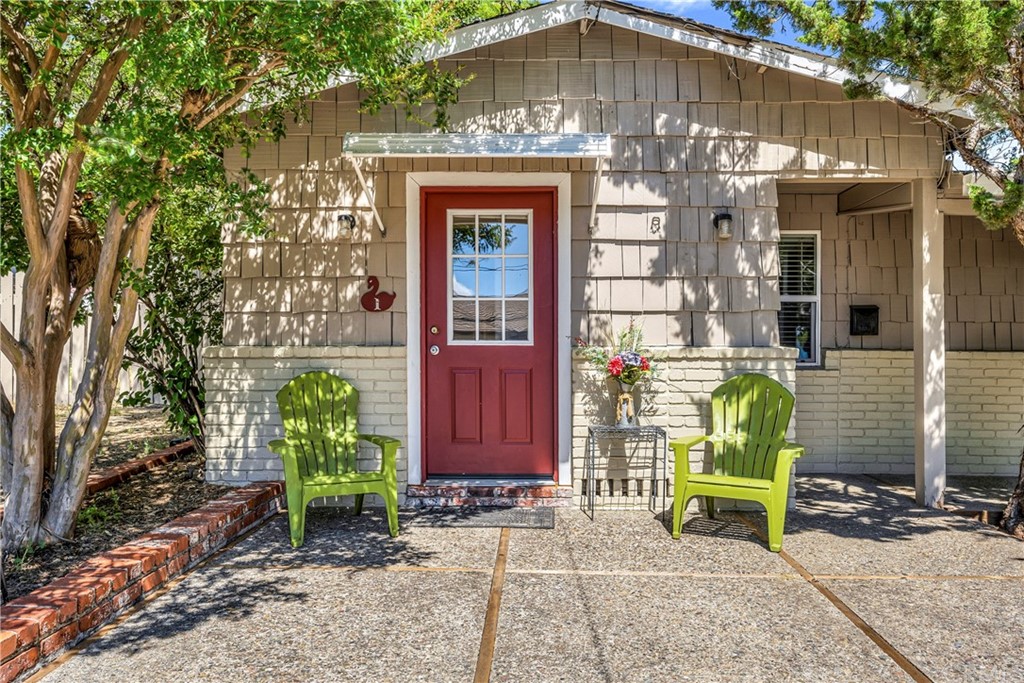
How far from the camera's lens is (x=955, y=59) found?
354 cm

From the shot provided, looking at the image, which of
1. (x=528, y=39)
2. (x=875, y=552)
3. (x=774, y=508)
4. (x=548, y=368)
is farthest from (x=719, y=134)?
(x=875, y=552)

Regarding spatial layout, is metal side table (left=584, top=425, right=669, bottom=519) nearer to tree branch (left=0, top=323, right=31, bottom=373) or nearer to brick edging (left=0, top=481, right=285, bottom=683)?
brick edging (left=0, top=481, right=285, bottom=683)

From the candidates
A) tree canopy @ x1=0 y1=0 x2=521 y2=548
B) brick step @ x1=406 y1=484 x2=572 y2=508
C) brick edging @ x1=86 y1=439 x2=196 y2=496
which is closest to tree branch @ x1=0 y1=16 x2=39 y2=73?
tree canopy @ x1=0 y1=0 x2=521 y2=548

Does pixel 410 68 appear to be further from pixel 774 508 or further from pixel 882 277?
pixel 882 277

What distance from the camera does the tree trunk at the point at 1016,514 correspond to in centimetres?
411

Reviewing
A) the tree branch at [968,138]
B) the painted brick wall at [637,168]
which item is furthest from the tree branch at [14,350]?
the tree branch at [968,138]

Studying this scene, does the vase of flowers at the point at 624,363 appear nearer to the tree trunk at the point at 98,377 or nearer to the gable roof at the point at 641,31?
the gable roof at the point at 641,31

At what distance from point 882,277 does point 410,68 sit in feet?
14.3

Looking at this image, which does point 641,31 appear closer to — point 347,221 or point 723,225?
point 723,225

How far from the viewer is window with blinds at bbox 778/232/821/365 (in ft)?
19.4

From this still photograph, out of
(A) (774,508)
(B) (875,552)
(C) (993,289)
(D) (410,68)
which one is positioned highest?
(D) (410,68)

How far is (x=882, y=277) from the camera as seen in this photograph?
5.87 metres

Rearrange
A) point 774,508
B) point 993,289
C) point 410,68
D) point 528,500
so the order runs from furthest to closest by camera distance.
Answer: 1. point 993,289
2. point 528,500
3. point 410,68
4. point 774,508

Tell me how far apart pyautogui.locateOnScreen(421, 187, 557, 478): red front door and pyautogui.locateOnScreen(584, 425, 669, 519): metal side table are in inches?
13.0
